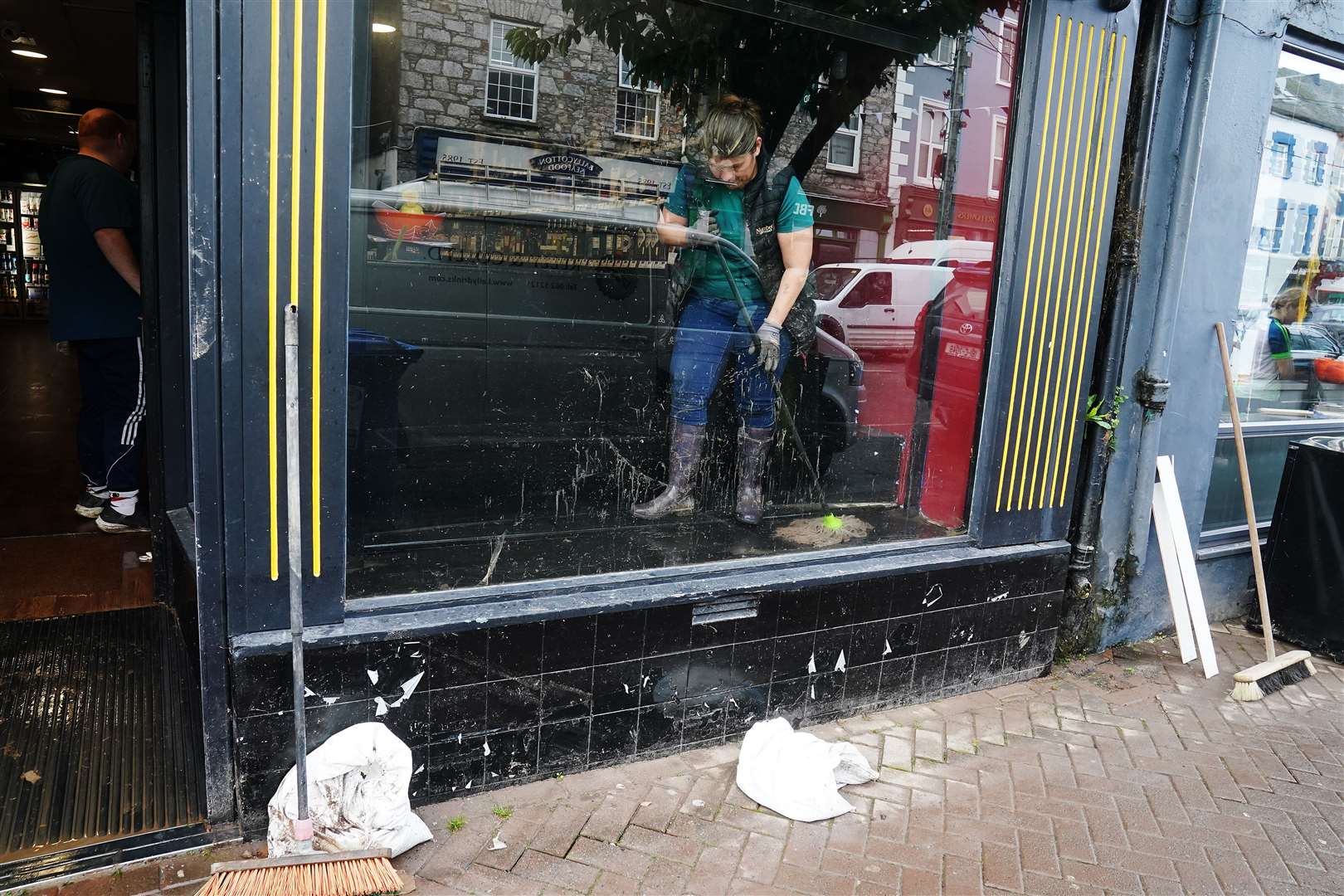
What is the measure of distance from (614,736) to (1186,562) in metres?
2.92

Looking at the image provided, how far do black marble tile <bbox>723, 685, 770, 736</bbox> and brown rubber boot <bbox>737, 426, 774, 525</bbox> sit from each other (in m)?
0.79

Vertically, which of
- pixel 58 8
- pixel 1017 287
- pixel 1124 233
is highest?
pixel 58 8

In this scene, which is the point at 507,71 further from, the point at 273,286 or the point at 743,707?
the point at 743,707

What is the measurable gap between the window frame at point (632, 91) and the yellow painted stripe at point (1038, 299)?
1.57 metres

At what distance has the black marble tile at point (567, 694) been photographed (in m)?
3.17

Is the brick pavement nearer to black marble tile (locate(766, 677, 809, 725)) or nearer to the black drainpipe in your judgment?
black marble tile (locate(766, 677, 809, 725))

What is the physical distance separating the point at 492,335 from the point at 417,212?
0.50 m

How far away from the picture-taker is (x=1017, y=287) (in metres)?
3.92

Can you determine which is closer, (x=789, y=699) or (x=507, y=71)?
(x=507, y=71)

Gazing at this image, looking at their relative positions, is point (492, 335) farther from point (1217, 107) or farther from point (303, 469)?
point (1217, 107)

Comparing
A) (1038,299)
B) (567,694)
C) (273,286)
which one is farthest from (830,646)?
(273,286)

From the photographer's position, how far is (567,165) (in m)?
3.63

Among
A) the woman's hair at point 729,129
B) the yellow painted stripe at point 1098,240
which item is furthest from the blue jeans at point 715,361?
the yellow painted stripe at point 1098,240

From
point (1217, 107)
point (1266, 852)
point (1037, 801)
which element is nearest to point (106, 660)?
point (1037, 801)
